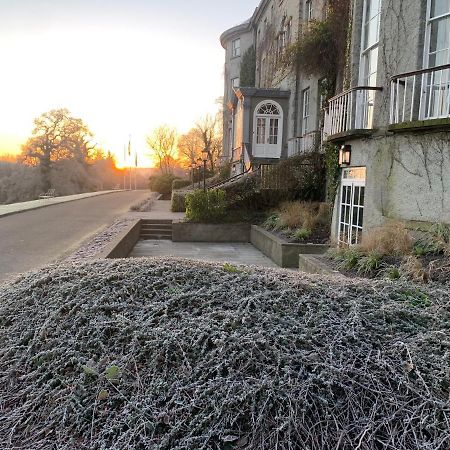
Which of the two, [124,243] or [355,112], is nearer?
[355,112]

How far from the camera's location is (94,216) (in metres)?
18.7

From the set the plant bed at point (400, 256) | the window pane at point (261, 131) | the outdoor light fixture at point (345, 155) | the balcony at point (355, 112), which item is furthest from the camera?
the window pane at point (261, 131)

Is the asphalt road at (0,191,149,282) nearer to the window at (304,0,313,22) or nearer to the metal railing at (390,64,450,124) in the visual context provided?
the metal railing at (390,64,450,124)

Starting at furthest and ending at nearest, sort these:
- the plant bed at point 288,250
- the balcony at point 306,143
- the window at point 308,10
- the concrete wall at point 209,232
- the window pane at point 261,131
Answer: the window pane at point 261,131 < the window at point 308,10 < the balcony at point 306,143 < the concrete wall at point 209,232 < the plant bed at point 288,250

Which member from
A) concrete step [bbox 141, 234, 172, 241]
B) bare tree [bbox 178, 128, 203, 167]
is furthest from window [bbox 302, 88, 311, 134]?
bare tree [bbox 178, 128, 203, 167]

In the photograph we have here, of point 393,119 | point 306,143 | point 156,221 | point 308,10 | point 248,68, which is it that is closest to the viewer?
point 393,119

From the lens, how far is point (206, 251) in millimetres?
12328

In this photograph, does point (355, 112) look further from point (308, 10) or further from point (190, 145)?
point (190, 145)

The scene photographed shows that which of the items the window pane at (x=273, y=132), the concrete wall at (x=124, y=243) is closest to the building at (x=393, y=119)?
the concrete wall at (x=124, y=243)

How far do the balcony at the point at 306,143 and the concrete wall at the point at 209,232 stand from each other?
13.2 ft

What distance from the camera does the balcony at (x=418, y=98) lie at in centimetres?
749

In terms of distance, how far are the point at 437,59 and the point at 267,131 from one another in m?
14.8

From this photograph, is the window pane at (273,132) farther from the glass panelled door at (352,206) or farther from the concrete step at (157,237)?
the glass panelled door at (352,206)

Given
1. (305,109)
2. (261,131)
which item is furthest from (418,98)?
(261,131)
